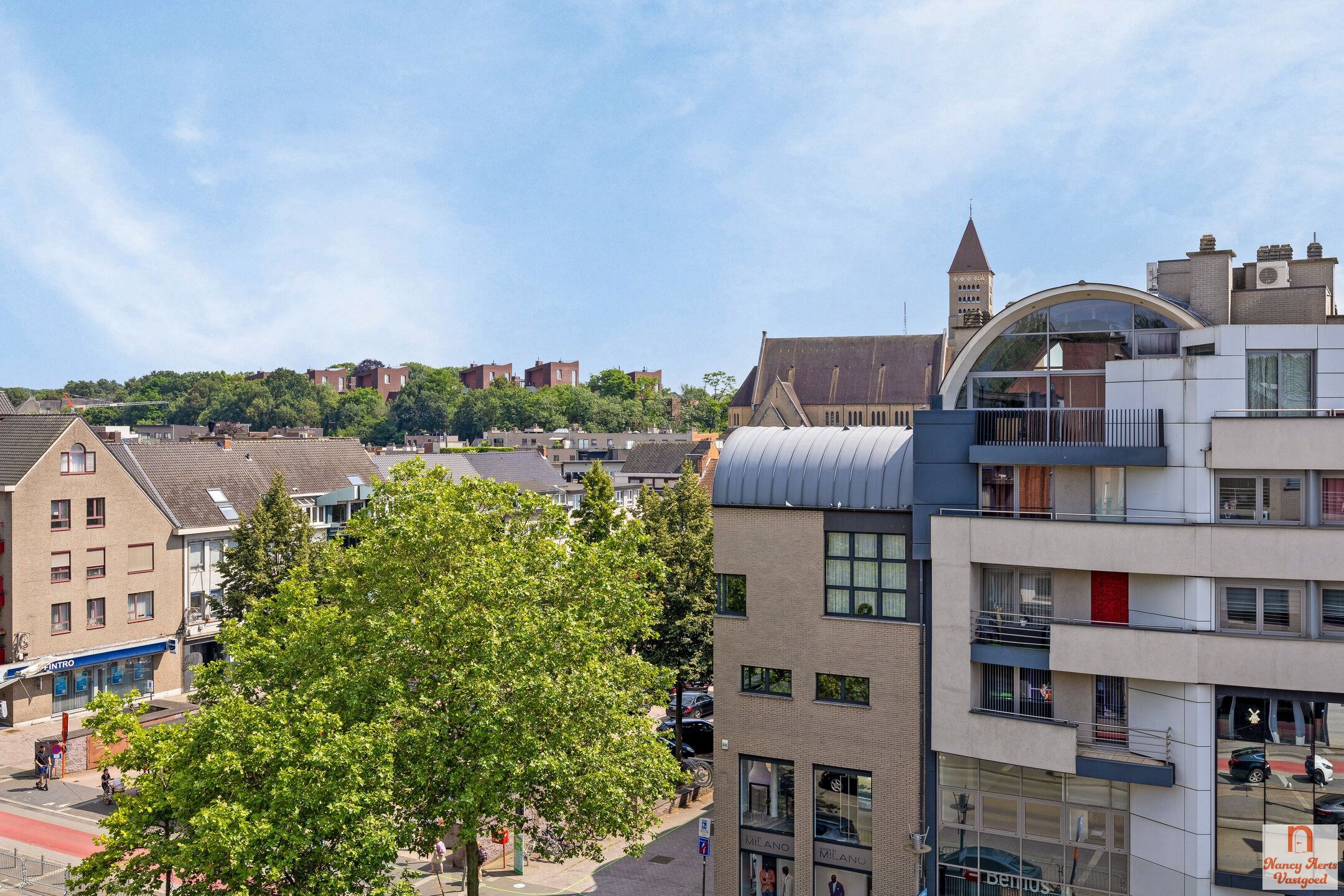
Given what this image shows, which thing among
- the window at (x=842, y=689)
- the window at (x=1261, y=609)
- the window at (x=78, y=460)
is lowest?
the window at (x=842, y=689)

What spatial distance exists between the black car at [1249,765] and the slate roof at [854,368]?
8955 cm

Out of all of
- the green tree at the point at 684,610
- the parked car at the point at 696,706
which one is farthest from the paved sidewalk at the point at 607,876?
the parked car at the point at 696,706

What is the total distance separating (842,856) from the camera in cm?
2519

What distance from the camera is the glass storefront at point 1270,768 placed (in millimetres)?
20672

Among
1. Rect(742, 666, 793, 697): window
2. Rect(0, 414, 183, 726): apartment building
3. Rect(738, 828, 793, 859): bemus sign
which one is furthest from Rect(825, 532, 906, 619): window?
Rect(0, 414, 183, 726): apartment building

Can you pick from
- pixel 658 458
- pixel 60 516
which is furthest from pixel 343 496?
pixel 658 458

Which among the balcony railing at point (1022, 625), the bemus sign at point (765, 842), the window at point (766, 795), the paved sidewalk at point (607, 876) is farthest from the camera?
the paved sidewalk at point (607, 876)

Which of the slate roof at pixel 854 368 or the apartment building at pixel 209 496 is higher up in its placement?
the slate roof at pixel 854 368

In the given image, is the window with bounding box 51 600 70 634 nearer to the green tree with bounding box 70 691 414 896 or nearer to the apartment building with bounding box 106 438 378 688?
the apartment building with bounding box 106 438 378 688

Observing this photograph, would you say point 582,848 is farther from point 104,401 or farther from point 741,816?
point 104,401

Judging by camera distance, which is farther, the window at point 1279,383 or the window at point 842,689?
the window at point 842,689

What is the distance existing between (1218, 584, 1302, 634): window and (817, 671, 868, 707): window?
25.4ft

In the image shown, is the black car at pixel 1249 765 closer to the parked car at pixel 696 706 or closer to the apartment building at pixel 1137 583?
the apartment building at pixel 1137 583

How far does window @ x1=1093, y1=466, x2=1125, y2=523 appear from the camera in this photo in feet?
75.6
